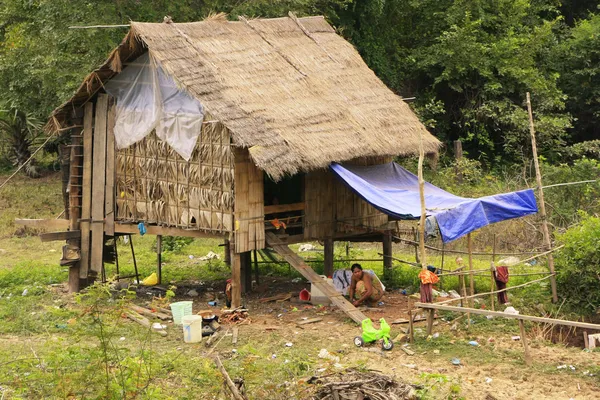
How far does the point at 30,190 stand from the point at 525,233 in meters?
13.8

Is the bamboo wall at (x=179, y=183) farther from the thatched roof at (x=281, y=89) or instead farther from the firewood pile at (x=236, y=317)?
the firewood pile at (x=236, y=317)

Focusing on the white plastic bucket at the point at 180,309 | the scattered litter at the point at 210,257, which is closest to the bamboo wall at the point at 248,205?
the white plastic bucket at the point at 180,309

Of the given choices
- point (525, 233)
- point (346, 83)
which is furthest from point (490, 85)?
point (346, 83)

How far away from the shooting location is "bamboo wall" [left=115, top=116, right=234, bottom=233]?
47.6ft

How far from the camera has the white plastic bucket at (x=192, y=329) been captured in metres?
13.3

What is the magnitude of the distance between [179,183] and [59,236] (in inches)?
103

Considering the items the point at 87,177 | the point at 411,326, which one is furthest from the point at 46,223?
the point at 411,326

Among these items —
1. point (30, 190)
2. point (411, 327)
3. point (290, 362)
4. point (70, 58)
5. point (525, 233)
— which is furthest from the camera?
point (30, 190)

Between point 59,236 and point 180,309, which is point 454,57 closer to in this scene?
point 59,236

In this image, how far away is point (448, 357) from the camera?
12.1 m

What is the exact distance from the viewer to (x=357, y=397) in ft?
33.1

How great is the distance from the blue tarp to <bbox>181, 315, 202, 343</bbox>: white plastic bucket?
292cm

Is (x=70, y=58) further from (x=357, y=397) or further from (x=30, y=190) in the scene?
(x=357, y=397)

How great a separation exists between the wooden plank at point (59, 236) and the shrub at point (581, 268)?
7.98 m
